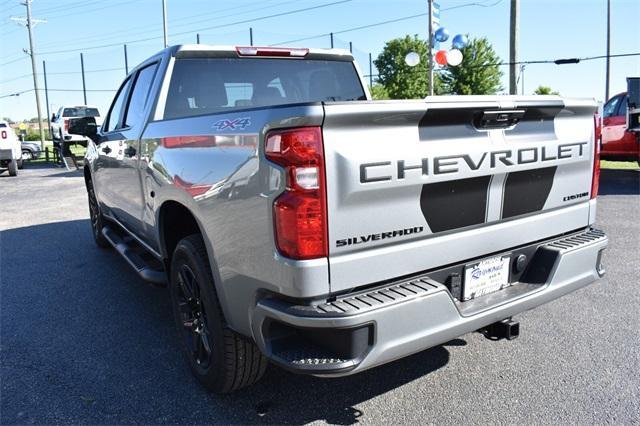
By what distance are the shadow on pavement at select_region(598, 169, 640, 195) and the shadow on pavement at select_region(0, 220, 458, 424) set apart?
27.0 feet

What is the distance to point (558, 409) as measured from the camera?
2.73 metres

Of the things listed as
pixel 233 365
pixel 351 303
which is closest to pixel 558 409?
pixel 351 303

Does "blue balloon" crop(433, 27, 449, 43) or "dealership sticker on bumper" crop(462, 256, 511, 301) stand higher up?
"blue balloon" crop(433, 27, 449, 43)

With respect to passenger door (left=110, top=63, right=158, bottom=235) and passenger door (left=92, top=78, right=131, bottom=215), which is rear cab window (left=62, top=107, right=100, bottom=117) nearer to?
passenger door (left=92, top=78, right=131, bottom=215)

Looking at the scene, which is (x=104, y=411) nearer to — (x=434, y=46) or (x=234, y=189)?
(x=234, y=189)

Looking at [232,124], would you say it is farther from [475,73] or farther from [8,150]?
[475,73]

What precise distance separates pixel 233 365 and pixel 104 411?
79 centimetres

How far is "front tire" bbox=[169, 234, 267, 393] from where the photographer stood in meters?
2.68

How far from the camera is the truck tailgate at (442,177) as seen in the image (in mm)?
2146

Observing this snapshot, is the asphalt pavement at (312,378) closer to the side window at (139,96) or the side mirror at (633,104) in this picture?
the side window at (139,96)

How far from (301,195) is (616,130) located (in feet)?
41.0

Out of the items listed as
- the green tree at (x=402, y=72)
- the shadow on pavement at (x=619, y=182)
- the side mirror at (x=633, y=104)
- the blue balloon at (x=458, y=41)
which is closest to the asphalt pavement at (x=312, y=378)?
the shadow on pavement at (x=619, y=182)

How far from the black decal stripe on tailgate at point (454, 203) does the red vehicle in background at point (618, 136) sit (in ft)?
35.2

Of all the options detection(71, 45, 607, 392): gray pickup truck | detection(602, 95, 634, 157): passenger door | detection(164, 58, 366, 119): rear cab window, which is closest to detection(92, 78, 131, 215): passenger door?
detection(164, 58, 366, 119): rear cab window
